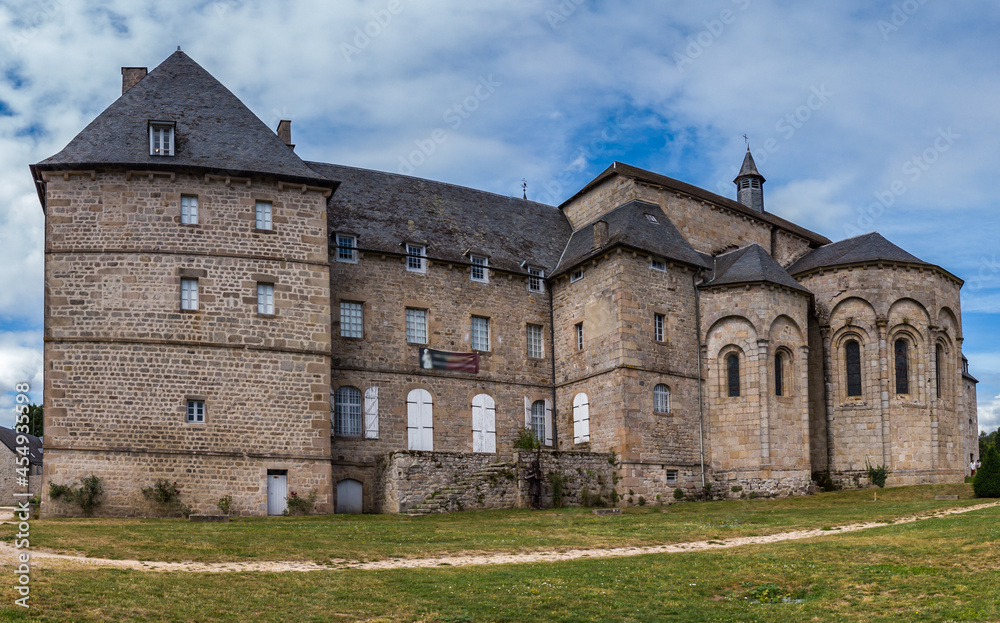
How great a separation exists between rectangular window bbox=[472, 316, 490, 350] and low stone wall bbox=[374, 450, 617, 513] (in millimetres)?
5529

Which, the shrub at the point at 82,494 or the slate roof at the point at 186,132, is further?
the slate roof at the point at 186,132

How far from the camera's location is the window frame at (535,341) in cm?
3778

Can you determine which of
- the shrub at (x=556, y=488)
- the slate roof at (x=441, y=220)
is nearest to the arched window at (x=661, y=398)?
the shrub at (x=556, y=488)

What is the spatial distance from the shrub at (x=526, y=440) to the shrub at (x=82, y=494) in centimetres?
1482

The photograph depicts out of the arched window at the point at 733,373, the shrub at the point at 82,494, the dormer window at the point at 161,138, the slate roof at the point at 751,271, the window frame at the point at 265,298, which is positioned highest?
the dormer window at the point at 161,138

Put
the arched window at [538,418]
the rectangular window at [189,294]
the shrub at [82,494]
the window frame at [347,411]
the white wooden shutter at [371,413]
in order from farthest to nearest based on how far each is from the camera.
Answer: the arched window at [538,418], the white wooden shutter at [371,413], the window frame at [347,411], the rectangular window at [189,294], the shrub at [82,494]

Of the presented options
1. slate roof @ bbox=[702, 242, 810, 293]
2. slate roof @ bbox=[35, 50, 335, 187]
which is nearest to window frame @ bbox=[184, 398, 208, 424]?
slate roof @ bbox=[35, 50, 335, 187]

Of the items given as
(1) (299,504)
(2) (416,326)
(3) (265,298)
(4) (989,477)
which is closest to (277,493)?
(1) (299,504)

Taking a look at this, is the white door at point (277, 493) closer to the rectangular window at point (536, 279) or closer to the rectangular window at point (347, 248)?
the rectangular window at point (347, 248)

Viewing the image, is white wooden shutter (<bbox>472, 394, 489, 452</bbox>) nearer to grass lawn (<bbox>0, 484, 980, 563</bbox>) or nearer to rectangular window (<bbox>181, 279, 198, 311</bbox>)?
grass lawn (<bbox>0, 484, 980, 563</bbox>)

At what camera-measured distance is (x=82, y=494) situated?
88.4ft

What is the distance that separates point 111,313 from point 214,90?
8782 mm

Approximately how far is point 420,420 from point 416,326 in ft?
11.3

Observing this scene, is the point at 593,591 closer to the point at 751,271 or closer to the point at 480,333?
the point at 480,333
